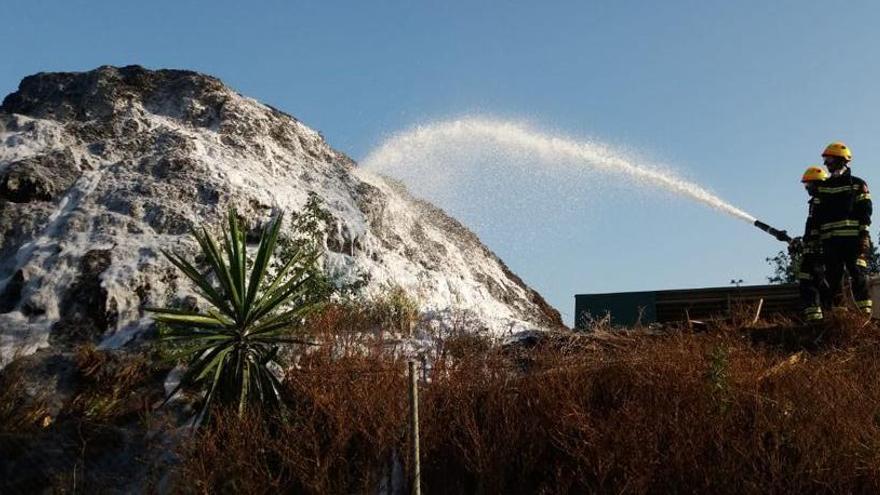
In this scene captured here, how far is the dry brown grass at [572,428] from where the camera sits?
8.09 metres

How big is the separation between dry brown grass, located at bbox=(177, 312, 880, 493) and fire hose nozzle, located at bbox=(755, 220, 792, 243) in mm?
3149

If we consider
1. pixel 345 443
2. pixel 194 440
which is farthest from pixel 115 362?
pixel 345 443

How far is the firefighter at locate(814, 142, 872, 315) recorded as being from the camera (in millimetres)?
11773

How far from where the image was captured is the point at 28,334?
35.5ft

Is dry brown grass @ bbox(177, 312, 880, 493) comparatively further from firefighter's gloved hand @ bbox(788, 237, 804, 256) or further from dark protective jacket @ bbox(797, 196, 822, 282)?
firefighter's gloved hand @ bbox(788, 237, 804, 256)

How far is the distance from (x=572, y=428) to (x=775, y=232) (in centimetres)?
634

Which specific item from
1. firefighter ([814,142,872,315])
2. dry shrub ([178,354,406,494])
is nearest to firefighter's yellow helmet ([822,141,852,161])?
firefighter ([814,142,872,315])

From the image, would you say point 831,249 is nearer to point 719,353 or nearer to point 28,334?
point 719,353

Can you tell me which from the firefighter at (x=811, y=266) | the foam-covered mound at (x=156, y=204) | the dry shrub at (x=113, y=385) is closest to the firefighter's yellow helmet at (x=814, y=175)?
the firefighter at (x=811, y=266)

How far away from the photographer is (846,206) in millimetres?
11789

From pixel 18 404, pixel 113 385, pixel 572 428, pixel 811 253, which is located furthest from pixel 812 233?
pixel 18 404

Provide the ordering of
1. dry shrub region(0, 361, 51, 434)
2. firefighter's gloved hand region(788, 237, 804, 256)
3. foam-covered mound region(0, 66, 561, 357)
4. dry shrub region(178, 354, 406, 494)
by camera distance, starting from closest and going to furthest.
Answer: dry shrub region(178, 354, 406, 494) < dry shrub region(0, 361, 51, 434) < foam-covered mound region(0, 66, 561, 357) < firefighter's gloved hand region(788, 237, 804, 256)

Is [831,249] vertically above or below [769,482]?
above

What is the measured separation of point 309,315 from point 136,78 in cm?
843
